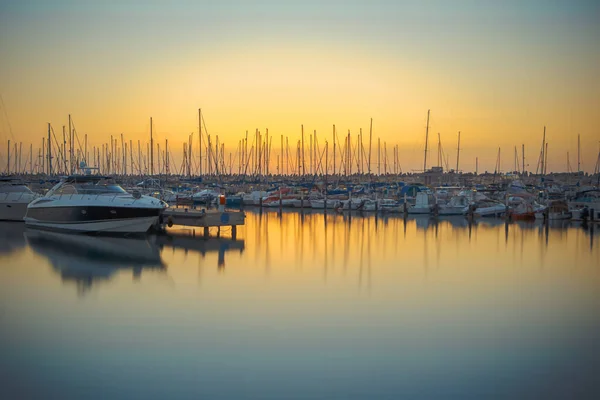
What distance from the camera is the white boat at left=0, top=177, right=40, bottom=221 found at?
107ft

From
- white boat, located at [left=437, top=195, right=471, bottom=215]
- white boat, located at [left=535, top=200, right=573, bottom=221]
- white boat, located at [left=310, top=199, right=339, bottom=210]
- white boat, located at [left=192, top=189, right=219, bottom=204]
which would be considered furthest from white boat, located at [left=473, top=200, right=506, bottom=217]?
white boat, located at [left=192, top=189, right=219, bottom=204]

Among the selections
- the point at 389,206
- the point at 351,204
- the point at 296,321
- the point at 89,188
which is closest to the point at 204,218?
the point at 89,188

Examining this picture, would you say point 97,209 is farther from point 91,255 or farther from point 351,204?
point 351,204

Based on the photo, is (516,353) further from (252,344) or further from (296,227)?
(296,227)

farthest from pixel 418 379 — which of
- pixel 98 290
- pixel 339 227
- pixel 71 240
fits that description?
pixel 339 227

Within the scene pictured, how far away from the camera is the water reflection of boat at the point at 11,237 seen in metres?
22.6

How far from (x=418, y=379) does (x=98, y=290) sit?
365 inches

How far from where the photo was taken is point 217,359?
9.47m

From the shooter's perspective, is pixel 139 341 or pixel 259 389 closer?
pixel 259 389

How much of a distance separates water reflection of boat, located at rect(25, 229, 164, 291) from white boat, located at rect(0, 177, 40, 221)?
600 cm

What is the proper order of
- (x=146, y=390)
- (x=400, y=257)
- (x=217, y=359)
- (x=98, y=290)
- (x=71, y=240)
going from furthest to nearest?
(x=71, y=240), (x=400, y=257), (x=98, y=290), (x=217, y=359), (x=146, y=390)

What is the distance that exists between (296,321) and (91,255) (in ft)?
36.8

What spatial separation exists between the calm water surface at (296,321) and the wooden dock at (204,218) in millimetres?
3332

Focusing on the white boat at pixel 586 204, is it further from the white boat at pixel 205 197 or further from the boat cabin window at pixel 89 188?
the boat cabin window at pixel 89 188
